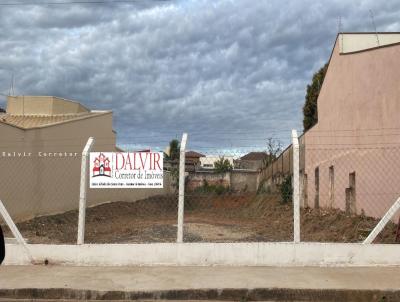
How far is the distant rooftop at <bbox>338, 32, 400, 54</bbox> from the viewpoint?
68.9 feet

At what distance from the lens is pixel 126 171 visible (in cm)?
1084

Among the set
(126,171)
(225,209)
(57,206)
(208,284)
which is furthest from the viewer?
(57,206)

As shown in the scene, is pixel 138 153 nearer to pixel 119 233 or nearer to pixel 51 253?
pixel 51 253

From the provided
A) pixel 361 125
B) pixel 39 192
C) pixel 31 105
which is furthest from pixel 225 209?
pixel 31 105

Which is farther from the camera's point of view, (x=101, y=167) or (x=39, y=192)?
(x=39, y=192)

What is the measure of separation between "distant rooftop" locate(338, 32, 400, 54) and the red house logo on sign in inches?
515

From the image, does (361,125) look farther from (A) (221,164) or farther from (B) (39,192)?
(B) (39,192)

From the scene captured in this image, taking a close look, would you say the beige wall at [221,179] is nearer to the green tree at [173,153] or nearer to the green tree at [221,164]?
the green tree at [221,164]

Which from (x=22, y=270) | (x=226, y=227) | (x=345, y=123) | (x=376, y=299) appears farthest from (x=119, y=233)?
(x=376, y=299)

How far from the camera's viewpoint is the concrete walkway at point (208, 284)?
A: 26.8 feet

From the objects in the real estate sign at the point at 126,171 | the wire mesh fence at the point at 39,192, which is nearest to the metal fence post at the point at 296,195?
the real estate sign at the point at 126,171

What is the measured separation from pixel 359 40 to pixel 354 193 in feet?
20.1

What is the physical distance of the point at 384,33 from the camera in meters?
21.0

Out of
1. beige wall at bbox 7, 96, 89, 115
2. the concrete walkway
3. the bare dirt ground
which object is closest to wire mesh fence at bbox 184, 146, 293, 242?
the bare dirt ground
